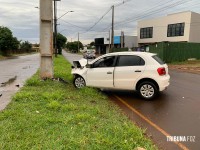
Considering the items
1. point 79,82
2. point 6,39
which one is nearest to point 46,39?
point 79,82

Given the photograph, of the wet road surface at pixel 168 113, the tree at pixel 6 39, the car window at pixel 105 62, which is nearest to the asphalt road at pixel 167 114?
the wet road surface at pixel 168 113

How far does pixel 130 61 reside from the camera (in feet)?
29.6

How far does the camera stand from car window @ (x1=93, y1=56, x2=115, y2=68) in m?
9.31

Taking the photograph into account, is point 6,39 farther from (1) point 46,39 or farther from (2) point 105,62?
(2) point 105,62

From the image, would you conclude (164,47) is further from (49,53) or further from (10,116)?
(10,116)

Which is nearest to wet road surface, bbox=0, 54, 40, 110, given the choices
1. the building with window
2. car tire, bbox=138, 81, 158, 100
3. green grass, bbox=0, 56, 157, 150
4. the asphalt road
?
green grass, bbox=0, 56, 157, 150

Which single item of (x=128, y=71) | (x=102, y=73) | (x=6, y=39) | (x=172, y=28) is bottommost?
(x=102, y=73)

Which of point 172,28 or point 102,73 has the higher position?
point 172,28

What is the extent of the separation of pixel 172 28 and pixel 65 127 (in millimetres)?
48908

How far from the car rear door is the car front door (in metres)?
0.24

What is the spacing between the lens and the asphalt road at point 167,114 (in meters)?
4.96

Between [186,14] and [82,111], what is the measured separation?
149 feet

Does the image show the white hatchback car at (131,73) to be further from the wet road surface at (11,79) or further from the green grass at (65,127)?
the wet road surface at (11,79)

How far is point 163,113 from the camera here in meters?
6.96
